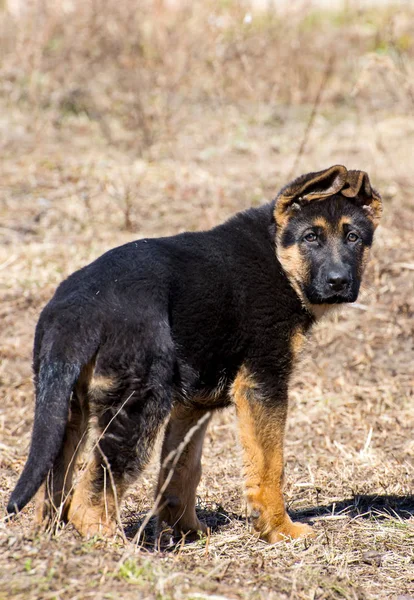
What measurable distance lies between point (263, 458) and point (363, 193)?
2.03 m

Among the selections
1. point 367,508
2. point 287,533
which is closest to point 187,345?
point 287,533

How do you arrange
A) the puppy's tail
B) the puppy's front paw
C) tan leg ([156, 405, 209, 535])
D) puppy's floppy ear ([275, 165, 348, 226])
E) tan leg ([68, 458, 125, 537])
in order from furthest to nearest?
puppy's floppy ear ([275, 165, 348, 226]), tan leg ([156, 405, 209, 535]), the puppy's front paw, tan leg ([68, 458, 125, 537]), the puppy's tail

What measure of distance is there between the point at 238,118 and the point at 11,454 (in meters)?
9.75

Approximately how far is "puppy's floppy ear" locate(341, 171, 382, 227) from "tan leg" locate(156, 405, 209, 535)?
1.86 m

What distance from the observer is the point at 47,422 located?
4.16m

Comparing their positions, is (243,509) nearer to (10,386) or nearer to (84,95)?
(10,386)

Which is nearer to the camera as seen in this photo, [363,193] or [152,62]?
[363,193]

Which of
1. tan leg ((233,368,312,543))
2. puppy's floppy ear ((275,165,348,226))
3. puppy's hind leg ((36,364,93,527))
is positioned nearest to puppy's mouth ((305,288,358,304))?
puppy's floppy ear ((275,165,348,226))

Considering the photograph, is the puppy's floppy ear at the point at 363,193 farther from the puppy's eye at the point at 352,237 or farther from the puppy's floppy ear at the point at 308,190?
the puppy's eye at the point at 352,237

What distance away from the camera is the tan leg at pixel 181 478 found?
17.4ft

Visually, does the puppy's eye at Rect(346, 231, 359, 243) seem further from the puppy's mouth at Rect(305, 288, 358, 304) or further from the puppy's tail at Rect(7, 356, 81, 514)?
the puppy's tail at Rect(7, 356, 81, 514)

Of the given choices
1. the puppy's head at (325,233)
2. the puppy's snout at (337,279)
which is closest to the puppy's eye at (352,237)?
the puppy's head at (325,233)

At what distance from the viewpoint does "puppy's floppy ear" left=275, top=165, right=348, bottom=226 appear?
17.9 ft

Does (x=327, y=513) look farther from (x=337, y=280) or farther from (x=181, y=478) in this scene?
(x=337, y=280)
